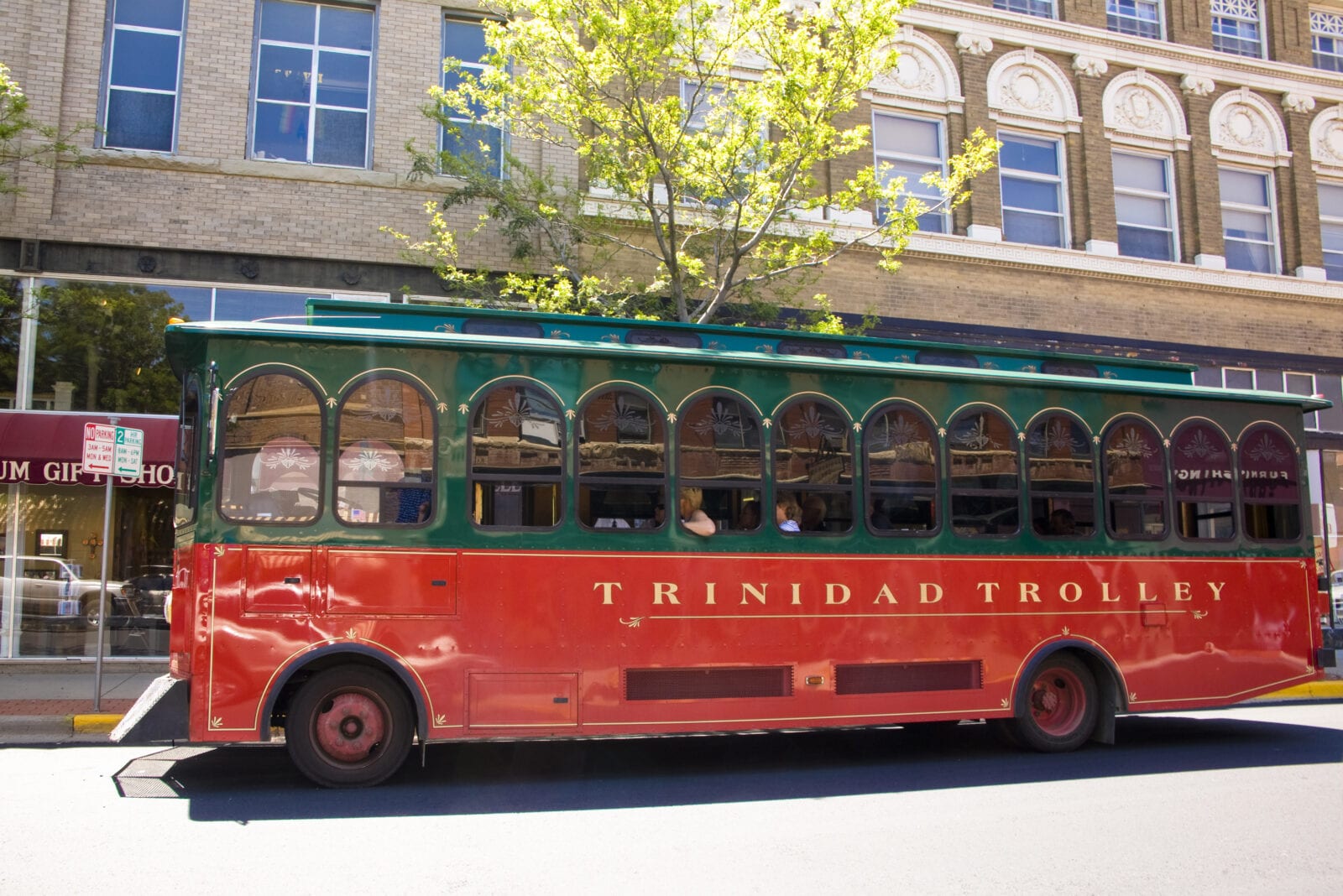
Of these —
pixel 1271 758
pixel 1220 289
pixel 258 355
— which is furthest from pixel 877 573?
pixel 1220 289

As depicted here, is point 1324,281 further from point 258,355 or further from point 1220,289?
point 258,355

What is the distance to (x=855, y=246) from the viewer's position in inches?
643

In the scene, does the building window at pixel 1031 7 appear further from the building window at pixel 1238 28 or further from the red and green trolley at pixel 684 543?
the red and green trolley at pixel 684 543

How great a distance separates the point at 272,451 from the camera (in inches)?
275

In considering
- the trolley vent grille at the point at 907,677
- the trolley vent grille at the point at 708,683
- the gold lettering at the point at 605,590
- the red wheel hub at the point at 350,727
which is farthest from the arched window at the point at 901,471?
the red wheel hub at the point at 350,727

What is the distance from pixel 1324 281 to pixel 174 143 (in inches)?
761

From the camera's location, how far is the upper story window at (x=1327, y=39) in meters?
20.3

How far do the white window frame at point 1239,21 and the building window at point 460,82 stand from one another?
44.8 ft

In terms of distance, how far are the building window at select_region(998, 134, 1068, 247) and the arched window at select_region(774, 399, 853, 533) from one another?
1115 cm

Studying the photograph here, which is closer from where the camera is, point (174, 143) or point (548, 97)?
point (548, 97)

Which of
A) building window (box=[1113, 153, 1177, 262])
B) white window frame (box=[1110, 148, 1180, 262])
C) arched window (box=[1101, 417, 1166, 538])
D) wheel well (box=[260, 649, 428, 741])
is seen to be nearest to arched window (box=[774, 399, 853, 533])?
arched window (box=[1101, 417, 1166, 538])

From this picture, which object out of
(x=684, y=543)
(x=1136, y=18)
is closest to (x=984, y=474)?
(x=684, y=543)

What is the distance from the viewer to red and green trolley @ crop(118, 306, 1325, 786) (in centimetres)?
692

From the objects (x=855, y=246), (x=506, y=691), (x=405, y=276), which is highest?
(x=855, y=246)
